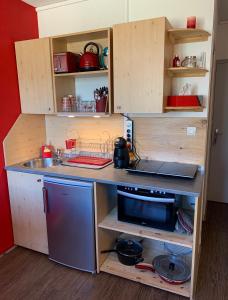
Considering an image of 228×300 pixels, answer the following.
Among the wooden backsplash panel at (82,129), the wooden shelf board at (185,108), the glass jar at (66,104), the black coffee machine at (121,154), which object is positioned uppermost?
the glass jar at (66,104)

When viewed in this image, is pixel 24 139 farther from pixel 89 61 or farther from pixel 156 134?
pixel 156 134

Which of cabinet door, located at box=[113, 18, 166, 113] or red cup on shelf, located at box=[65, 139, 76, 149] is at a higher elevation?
cabinet door, located at box=[113, 18, 166, 113]

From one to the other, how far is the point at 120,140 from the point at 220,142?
6.35 feet

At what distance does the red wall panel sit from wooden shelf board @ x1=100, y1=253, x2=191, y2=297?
110 centimetres

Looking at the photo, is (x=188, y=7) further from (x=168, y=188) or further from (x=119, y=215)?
(x=119, y=215)

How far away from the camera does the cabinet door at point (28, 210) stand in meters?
2.26

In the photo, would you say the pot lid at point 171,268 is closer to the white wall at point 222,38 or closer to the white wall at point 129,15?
the white wall at point 129,15

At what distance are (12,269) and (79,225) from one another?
823mm

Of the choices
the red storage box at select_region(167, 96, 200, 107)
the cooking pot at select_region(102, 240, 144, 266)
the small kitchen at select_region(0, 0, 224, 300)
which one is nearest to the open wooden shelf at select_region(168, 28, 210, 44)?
the small kitchen at select_region(0, 0, 224, 300)

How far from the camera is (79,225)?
2053mm

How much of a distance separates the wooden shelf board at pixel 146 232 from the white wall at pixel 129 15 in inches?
41.8

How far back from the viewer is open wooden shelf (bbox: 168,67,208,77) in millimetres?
1947

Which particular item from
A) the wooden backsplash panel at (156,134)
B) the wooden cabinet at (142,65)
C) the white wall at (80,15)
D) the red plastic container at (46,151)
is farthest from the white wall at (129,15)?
the red plastic container at (46,151)

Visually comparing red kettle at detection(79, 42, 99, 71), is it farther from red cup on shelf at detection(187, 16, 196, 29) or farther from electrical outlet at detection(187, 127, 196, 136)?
electrical outlet at detection(187, 127, 196, 136)
